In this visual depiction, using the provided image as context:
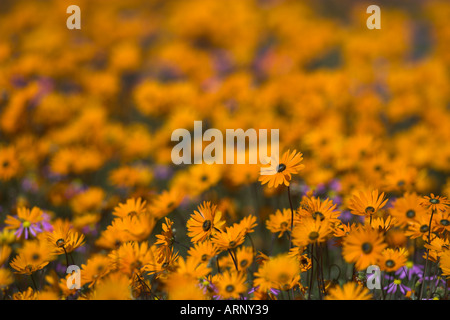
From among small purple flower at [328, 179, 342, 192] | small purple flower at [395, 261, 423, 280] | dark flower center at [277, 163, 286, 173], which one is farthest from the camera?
small purple flower at [328, 179, 342, 192]

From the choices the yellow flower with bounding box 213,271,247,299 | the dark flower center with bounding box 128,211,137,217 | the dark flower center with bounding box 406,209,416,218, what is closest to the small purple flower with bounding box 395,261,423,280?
the dark flower center with bounding box 406,209,416,218

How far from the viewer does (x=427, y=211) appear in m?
1.38

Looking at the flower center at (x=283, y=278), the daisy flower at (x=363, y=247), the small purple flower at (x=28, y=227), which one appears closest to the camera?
the daisy flower at (x=363, y=247)

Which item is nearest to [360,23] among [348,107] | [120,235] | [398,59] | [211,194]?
[398,59]

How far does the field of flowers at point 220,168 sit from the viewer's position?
136 centimetres

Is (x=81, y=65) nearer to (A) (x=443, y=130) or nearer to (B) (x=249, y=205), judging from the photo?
(B) (x=249, y=205)

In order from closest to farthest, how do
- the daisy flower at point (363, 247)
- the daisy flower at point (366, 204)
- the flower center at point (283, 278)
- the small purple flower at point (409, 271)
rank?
1. the daisy flower at point (363, 247)
2. the flower center at point (283, 278)
3. the daisy flower at point (366, 204)
4. the small purple flower at point (409, 271)

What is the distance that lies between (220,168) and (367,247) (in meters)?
1.32

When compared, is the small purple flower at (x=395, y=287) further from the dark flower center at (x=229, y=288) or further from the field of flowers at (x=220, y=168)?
the dark flower center at (x=229, y=288)

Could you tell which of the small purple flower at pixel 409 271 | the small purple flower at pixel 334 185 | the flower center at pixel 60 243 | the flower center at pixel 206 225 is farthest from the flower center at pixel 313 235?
the small purple flower at pixel 334 185

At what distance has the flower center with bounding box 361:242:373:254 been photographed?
3.75 feet

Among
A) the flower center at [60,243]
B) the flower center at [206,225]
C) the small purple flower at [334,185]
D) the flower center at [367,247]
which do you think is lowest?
the flower center at [60,243]

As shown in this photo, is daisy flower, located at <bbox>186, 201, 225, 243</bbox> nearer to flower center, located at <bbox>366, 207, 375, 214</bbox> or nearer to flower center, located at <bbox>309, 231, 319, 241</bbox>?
flower center, located at <bbox>309, 231, 319, 241</bbox>

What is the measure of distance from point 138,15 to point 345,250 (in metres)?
5.96
